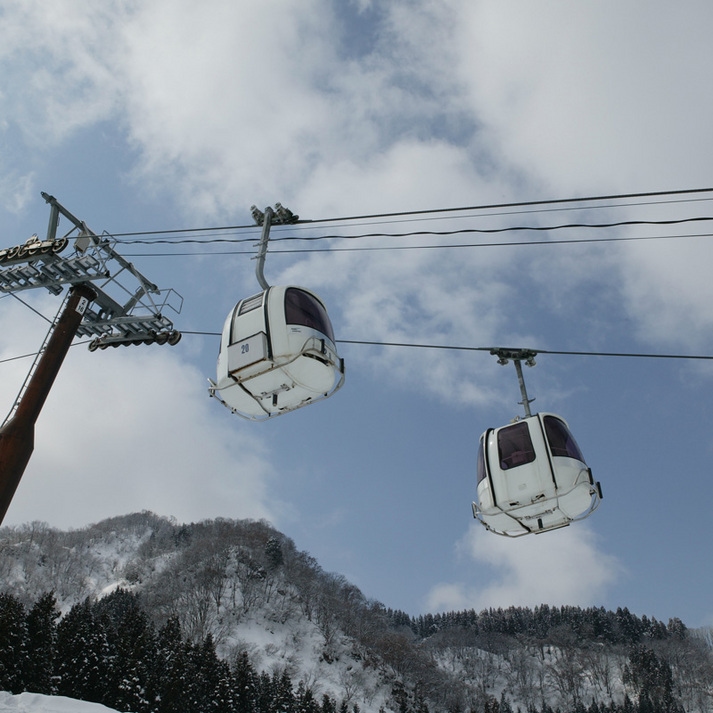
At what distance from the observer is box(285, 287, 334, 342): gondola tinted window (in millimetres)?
7977

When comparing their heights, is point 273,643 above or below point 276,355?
above

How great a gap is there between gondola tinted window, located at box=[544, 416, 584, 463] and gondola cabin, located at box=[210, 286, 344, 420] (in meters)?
3.42

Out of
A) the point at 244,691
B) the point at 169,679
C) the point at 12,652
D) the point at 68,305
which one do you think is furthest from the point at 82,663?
the point at 68,305

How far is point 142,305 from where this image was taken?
13430 mm

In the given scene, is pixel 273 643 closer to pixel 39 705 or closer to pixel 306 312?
pixel 39 705

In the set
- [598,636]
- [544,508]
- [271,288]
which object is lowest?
[544,508]

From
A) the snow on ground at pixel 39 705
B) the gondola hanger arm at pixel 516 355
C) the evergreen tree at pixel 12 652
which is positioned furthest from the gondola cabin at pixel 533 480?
the evergreen tree at pixel 12 652

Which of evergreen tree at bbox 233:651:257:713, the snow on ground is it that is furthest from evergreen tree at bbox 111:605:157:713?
the snow on ground

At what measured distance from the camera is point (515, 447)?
945 centimetres

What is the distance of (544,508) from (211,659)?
5432 cm

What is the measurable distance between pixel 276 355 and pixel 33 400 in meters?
5.25

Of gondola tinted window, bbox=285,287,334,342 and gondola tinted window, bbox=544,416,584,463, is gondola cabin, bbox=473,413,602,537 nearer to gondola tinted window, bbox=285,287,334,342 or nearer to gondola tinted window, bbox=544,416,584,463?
gondola tinted window, bbox=544,416,584,463

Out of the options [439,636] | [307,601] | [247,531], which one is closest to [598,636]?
[439,636]

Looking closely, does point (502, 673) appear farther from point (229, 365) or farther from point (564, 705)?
point (229, 365)
